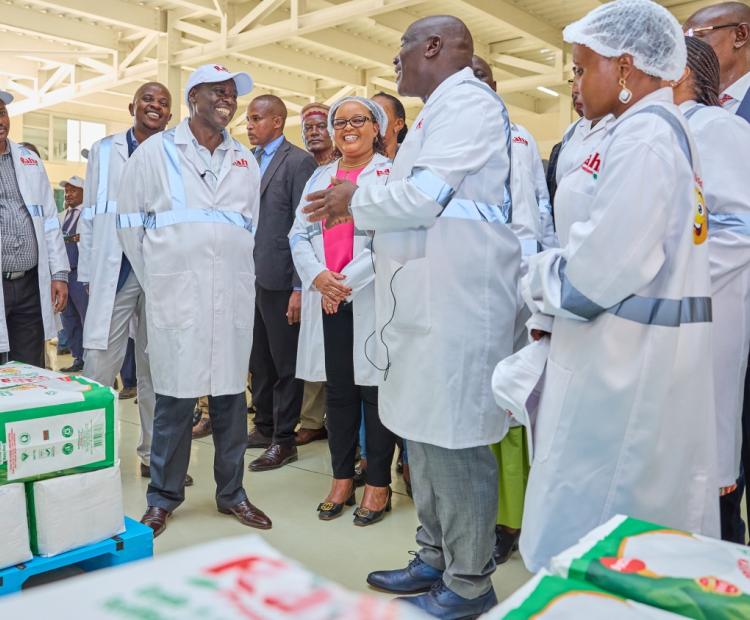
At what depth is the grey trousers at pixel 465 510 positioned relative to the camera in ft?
6.55

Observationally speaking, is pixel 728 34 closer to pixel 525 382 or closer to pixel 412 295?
pixel 412 295

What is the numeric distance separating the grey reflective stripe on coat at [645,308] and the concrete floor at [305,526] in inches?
47.0

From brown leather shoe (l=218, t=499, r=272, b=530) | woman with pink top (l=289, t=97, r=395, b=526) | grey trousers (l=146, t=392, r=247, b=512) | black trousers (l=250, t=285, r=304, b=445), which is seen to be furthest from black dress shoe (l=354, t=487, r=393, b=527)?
black trousers (l=250, t=285, r=304, b=445)

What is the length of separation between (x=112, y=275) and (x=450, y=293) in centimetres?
178

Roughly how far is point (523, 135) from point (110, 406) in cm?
189

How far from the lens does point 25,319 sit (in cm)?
320

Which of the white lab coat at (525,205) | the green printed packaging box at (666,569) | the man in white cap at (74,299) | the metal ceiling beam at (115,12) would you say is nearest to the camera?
the green printed packaging box at (666,569)

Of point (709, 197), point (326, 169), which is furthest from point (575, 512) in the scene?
point (326, 169)

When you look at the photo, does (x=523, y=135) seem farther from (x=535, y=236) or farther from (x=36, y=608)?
(x=36, y=608)

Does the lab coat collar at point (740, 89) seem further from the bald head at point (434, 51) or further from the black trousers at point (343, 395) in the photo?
the black trousers at point (343, 395)

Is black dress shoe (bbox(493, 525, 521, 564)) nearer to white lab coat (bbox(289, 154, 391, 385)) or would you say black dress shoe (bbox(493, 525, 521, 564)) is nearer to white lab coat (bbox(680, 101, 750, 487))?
white lab coat (bbox(289, 154, 391, 385))

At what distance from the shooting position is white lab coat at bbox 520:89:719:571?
1362 millimetres

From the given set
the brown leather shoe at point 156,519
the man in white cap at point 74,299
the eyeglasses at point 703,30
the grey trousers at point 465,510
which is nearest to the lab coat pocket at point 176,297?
the brown leather shoe at point 156,519

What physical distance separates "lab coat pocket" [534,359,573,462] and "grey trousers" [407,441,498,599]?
53 cm
